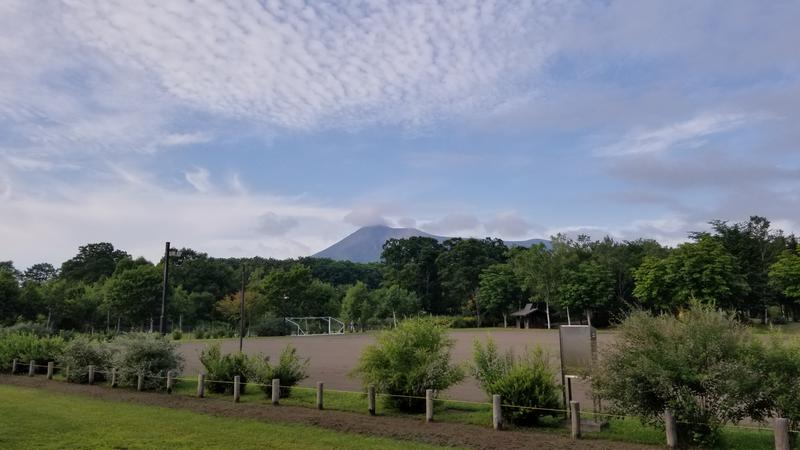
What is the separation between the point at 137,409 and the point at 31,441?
13.2ft

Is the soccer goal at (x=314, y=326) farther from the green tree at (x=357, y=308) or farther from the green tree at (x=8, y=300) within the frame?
the green tree at (x=8, y=300)

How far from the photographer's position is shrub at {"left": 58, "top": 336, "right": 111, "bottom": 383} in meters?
19.3

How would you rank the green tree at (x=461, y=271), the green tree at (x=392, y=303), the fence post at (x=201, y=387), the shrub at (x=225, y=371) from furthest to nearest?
the green tree at (x=461, y=271)
the green tree at (x=392, y=303)
the shrub at (x=225, y=371)
the fence post at (x=201, y=387)

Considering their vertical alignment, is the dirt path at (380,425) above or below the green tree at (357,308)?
below

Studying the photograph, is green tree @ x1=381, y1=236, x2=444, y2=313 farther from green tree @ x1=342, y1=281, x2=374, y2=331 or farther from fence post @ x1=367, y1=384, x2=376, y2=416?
fence post @ x1=367, y1=384, x2=376, y2=416

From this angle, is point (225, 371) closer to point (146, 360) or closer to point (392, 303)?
point (146, 360)

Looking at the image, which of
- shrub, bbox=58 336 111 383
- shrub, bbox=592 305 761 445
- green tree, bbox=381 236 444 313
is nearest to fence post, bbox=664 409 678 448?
shrub, bbox=592 305 761 445

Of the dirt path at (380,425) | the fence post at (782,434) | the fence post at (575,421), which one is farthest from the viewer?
the fence post at (575,421)

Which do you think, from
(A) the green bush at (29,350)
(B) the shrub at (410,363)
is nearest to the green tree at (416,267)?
(A) the green bush at (29,350)

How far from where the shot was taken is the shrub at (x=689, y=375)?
892 cm

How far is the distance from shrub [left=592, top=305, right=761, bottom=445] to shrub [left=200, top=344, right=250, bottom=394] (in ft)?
34.2

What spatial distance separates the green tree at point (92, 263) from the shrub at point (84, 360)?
73.8m

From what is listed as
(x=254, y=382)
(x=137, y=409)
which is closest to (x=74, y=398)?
(x=137, y=409)

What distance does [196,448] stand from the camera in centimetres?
908
